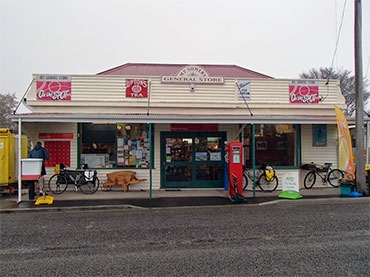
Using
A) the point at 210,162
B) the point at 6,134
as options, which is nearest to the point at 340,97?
the point at 210,162

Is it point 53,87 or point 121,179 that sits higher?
point 53,87

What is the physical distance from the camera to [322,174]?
11.8 metres

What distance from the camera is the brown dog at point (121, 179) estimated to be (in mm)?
10883

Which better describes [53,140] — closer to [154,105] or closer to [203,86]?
[154,105]

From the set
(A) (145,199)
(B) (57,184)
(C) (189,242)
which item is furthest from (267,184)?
(B) (57,184)

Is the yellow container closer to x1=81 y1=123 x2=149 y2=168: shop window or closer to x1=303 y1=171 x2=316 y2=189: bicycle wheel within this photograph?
x1=81 y1=123 x2=149 y2=168: shop window

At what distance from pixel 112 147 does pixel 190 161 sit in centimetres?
308

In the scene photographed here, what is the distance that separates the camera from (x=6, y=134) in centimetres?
1067

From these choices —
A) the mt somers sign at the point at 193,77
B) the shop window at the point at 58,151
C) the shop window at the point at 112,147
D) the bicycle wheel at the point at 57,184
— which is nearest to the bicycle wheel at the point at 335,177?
the mt somers sign at the point at 193,77

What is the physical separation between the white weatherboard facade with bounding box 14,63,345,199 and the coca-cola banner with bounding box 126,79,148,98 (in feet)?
0.39

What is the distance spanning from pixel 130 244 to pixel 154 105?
23.3 feet

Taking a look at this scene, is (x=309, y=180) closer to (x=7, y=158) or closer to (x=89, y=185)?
(x=89, y=185)

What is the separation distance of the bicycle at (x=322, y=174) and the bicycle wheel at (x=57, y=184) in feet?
29.7

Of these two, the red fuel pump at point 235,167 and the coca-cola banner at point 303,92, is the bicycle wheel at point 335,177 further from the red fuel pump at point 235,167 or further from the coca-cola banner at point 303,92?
the red fuel pump at point 235,167
